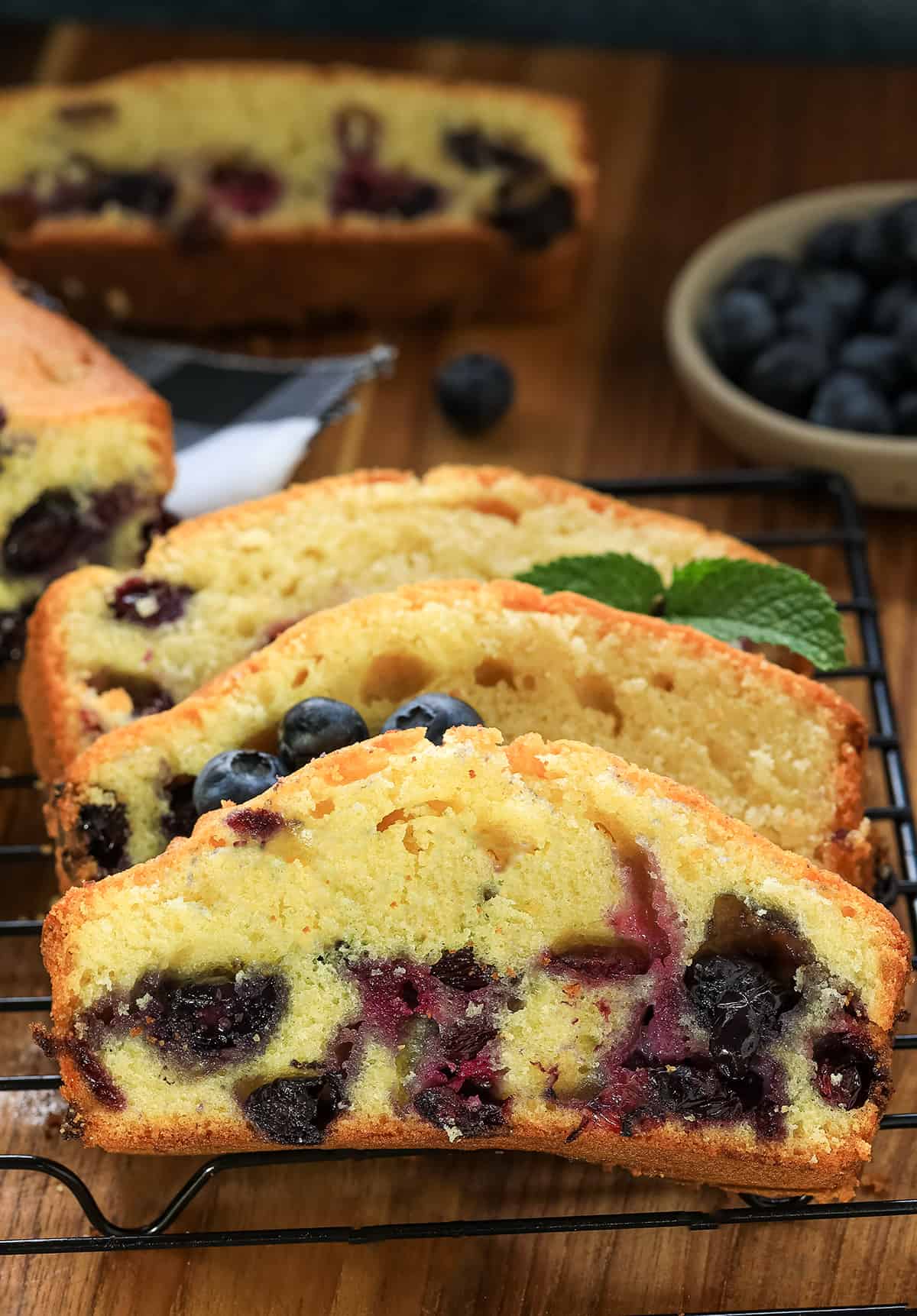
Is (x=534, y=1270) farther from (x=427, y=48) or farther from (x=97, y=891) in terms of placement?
(x=427, y=48)

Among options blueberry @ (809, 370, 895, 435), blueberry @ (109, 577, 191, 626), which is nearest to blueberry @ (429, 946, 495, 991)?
blueberry @ (109, 577, 191, 626)

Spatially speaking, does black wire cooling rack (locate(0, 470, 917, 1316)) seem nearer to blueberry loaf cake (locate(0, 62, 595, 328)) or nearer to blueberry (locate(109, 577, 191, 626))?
blueberry (locate(109, 577, 191, 626))

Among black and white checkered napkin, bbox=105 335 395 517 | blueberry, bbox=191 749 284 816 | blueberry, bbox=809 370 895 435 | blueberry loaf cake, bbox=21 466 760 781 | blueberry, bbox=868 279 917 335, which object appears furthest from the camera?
blueberry, bbox=868 279 917 335

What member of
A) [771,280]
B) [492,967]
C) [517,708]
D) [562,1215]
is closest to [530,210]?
[771,280]

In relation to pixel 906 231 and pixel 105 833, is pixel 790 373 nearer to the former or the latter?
pixel 906 231

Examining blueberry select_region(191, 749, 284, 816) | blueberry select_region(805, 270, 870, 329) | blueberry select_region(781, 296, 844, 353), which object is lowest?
blueberry select_region(191, 749, 284, 816)

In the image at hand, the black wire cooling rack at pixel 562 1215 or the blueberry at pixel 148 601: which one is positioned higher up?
the blueberry at pixel 148 601

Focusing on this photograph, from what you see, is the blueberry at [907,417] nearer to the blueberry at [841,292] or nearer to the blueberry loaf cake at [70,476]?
the blueberry at [841,292]

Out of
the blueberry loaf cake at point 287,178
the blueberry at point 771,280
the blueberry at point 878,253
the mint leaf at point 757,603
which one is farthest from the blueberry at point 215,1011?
the blueberry at point 878,253
